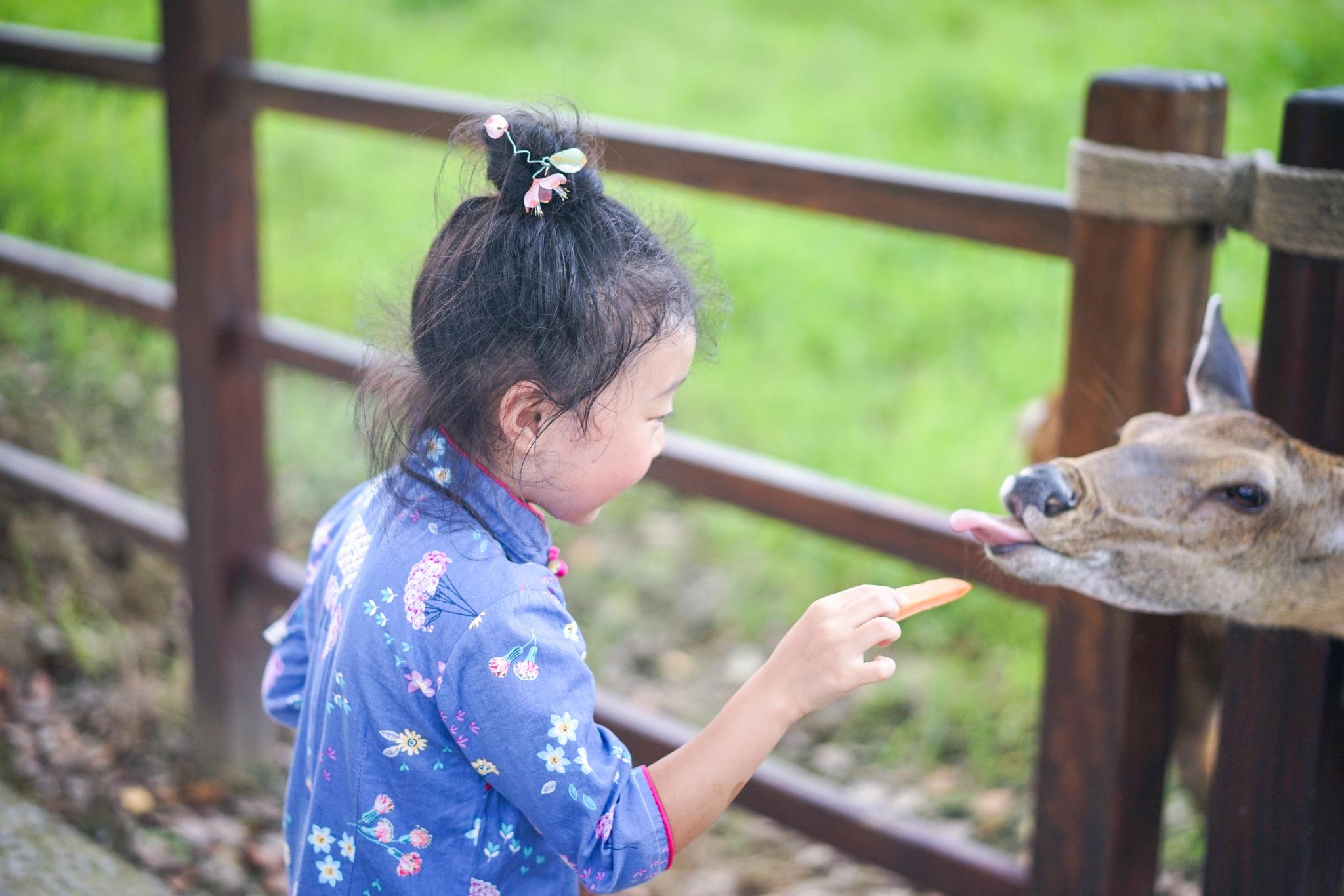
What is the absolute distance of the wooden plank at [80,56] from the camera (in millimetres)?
3174

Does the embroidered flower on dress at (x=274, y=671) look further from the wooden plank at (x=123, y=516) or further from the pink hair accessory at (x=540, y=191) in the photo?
the wooden plank at (x=123, y=516)

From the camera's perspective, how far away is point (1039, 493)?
170 centimetres

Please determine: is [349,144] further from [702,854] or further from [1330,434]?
[1330,434]

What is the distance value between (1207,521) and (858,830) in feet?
2.95

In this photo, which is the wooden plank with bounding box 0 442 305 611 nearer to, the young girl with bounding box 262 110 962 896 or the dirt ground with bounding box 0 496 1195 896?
the dirt ground with bounding box 0 496 1195 896

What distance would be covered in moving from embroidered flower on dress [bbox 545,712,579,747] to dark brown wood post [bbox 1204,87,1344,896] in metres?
0.94

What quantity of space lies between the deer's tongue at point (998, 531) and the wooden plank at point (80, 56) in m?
2.23

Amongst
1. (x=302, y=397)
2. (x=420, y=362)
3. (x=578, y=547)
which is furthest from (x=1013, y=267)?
(x=420, y=362)

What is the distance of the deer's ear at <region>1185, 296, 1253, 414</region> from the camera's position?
5.93ft

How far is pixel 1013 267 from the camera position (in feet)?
16.0

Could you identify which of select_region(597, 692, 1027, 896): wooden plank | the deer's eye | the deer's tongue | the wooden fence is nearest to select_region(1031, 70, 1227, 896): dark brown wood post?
the wooden fence

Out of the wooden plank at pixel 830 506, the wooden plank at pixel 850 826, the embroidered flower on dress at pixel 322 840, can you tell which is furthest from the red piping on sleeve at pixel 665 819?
the wooden plank at pixel 850 826

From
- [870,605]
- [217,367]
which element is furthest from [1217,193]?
[217,367]

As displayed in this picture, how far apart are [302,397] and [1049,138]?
9.02ft
